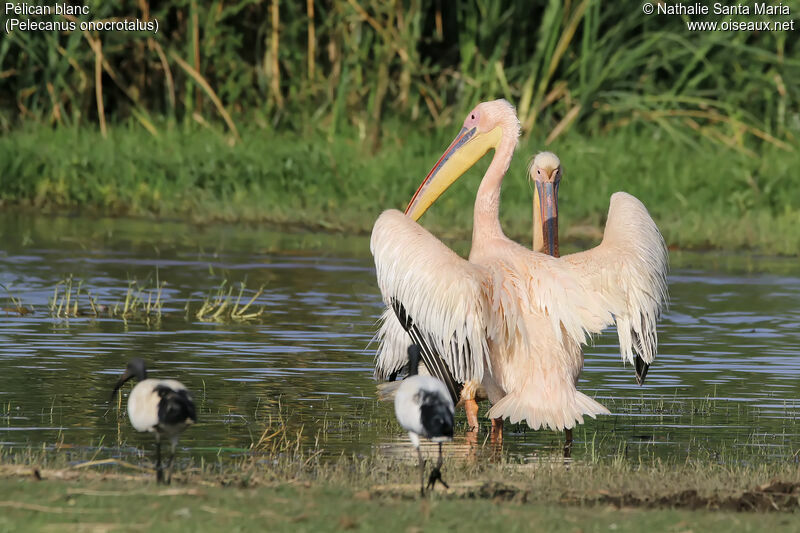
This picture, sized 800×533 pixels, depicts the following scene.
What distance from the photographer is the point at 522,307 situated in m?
7.59

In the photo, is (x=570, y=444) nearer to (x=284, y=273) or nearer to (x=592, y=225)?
(x=284, y=273)

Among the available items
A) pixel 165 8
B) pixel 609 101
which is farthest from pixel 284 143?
pixel 609 101

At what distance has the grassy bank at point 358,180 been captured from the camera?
53.6 ft

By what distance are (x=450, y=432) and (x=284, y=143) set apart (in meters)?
12.5

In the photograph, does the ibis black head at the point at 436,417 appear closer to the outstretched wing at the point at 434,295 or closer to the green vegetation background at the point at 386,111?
the outstretched wing at the point at 434,295

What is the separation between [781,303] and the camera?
12633 mm

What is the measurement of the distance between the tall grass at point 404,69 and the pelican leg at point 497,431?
34.2ft

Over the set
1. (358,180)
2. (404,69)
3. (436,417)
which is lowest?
(436,417)

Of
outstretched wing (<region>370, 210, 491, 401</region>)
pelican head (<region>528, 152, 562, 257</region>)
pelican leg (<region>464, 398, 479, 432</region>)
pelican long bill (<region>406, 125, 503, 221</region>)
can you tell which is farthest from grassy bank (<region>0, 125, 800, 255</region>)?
outstretched wing (<region>370, 210, 491, 401</region>)

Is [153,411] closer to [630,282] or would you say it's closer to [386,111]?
[630,282]

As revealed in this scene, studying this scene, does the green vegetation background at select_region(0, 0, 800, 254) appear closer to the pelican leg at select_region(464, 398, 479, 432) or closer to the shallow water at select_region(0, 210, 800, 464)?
the shallow water at select_region(0, 210, 800, 464)

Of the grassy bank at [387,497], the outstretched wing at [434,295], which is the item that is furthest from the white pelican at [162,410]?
the outstretched wing at [434,295]

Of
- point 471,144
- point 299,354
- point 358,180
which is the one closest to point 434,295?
point 471,144

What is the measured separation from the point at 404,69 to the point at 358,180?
89.0 inches
